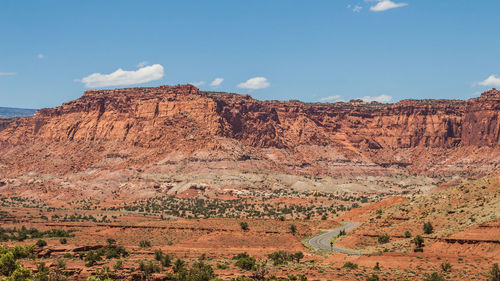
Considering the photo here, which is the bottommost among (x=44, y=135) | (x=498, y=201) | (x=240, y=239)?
(x=240, y=239)

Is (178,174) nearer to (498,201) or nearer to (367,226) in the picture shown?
(367,226)

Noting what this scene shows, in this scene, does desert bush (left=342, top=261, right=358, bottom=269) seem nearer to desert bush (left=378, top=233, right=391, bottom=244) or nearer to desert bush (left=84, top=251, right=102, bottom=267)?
desert bush (left=378, top=233, right=391, bottom=244)

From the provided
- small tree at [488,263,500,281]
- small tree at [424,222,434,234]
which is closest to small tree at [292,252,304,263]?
small tree at [424,222,434,234]

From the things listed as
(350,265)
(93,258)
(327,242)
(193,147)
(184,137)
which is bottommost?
(327,242)

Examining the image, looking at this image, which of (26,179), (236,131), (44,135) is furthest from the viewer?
(44,135)

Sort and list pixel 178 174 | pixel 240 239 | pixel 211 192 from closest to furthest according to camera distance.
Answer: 1. pixel 240 239
2. pixel 211 192
3. pixel 178 174

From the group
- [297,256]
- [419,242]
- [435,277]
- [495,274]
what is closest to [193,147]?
[297,256]

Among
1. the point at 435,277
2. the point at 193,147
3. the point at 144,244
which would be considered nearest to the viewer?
the point at 435,277

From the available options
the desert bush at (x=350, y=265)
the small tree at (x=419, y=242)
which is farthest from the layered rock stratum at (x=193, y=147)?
the desert bush at (x=350, y=265)

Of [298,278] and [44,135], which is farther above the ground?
[44,135]

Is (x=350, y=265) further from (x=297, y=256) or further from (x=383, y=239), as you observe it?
(x=383, y=239)

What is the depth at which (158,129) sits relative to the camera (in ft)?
567

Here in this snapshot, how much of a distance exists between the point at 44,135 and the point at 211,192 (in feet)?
282

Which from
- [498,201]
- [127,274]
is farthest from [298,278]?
[498,201]
